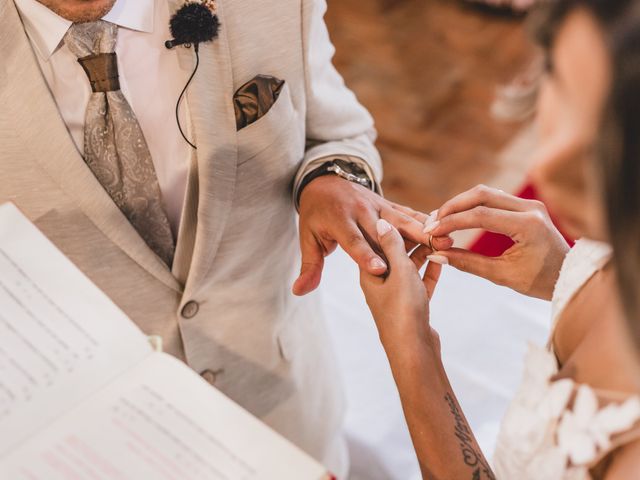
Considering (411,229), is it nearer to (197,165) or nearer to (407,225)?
(407,225)

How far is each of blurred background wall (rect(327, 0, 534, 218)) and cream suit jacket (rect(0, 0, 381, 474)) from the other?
142 cm

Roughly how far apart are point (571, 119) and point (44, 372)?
0.56m

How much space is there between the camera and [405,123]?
288cm

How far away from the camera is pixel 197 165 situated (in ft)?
3.25

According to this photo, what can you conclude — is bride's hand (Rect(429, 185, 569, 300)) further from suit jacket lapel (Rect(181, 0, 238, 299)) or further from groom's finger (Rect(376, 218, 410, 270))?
suit jacket lapel (Rect(181, 0, 238, 299))

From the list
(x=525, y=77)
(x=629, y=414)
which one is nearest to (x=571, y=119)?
(x=629, y=414)

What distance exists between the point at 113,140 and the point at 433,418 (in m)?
0.57

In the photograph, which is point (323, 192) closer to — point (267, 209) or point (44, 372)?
point (267, 209)

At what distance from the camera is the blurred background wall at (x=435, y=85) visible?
2.67 meters

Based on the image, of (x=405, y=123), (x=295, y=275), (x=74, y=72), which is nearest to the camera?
(x=74, y=72)

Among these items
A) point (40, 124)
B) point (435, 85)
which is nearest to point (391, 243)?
point (40, 124)

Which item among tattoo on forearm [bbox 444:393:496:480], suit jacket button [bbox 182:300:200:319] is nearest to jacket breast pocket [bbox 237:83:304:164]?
suit jacket button [bbox 182:300:200:319]

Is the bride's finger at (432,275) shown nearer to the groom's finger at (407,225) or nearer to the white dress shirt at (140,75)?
the groom's finger at (407,225)

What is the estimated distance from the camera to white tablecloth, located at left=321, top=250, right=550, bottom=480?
1.41m
